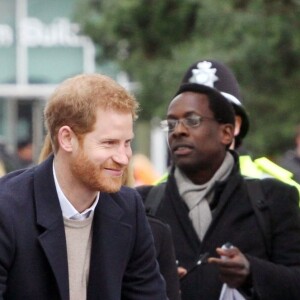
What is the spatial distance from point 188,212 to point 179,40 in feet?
25.5

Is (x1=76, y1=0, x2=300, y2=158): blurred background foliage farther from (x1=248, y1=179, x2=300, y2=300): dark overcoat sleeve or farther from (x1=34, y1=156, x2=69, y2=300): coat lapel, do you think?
(x1=34, y1=156, x2=69, y2=300): coat lapel

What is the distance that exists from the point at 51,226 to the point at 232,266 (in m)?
1.52

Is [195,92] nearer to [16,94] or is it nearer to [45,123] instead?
[45,123]

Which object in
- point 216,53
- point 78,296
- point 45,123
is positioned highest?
point 216,53

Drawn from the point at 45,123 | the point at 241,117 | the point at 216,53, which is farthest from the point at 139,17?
the point at 45,123

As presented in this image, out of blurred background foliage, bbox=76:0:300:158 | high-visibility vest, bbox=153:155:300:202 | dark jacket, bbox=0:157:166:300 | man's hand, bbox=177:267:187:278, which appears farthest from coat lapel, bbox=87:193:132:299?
blurred background foliage, bbox=76:0:300:158

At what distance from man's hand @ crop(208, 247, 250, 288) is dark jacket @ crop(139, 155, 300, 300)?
65mm

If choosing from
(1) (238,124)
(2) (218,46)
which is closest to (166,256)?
(1) (238,124)

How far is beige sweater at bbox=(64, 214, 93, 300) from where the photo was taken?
4.76 m

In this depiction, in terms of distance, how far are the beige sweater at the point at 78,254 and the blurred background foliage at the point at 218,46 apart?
7.03m

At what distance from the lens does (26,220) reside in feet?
15.3

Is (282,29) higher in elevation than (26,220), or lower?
higher

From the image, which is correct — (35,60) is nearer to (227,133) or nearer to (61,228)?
(227,133)

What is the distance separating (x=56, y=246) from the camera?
4.67 m
